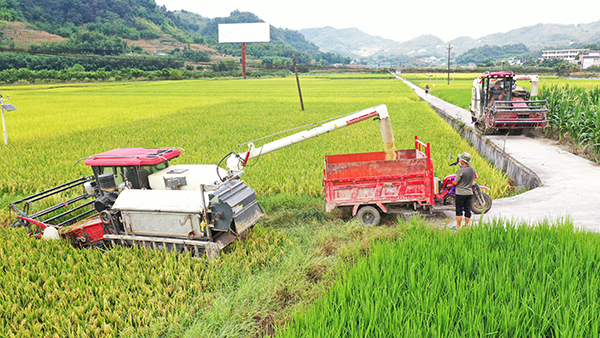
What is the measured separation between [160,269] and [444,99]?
35100mm

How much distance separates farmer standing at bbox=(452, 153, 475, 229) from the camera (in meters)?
7.00

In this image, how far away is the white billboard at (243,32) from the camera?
147m

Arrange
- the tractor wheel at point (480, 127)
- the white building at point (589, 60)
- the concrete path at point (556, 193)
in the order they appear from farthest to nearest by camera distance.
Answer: the white building at point (589, 60) → the tractor wheel at point (480, 127) → the concrete path at point (556, 193)

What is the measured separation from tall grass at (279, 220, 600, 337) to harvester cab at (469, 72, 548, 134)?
450 inches

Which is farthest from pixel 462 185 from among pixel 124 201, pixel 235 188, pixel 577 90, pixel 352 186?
pixel 577 90

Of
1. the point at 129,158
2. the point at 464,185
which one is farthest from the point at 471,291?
the point at 129,158

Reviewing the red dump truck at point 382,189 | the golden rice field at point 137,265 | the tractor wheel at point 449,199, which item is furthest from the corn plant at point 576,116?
the red dump truck at point 382,189

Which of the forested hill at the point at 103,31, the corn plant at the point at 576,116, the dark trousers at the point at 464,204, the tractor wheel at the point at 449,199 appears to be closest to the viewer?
the dark trousers at the point at 464,204

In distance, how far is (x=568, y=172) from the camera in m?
10.5

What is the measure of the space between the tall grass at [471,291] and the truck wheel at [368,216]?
7.72 feet

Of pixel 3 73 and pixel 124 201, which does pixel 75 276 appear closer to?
pixel 124 201

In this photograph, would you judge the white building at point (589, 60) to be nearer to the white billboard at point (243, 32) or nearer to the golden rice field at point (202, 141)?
the white billboard at point (243, 32)

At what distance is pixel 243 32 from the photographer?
5851 inches

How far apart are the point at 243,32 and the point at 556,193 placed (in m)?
153
